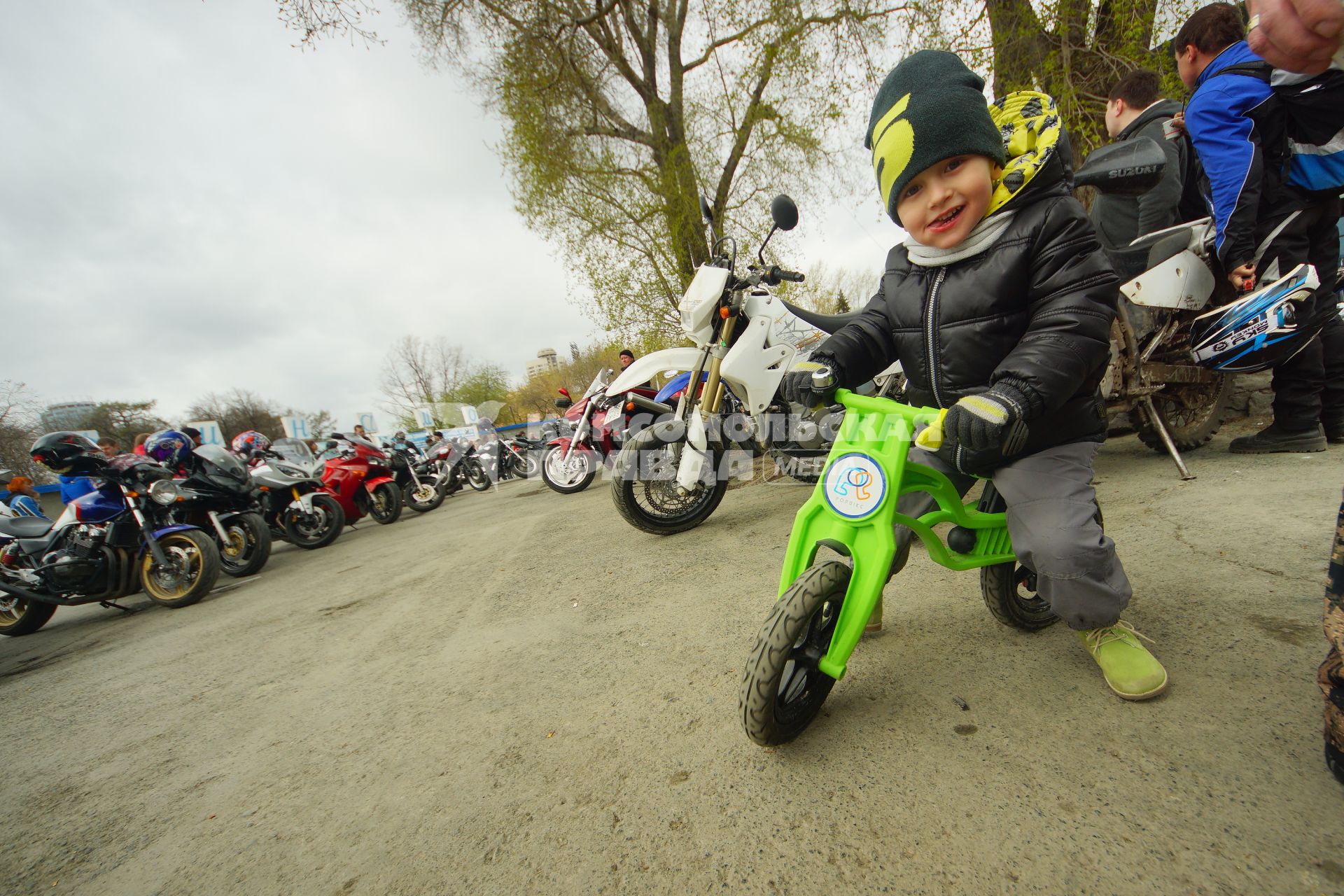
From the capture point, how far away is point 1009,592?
58.6 inches

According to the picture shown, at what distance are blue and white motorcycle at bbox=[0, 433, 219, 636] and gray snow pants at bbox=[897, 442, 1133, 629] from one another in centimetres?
566

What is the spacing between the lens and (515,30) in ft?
26.3

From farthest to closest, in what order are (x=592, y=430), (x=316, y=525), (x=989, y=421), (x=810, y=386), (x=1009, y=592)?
(x=316, y=525), (x=592, y=430), (x=1009, y=592), (x=810, y=386), (x=989, y=421)

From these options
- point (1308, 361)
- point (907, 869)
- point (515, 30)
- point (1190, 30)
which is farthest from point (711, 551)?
point (515, 30)

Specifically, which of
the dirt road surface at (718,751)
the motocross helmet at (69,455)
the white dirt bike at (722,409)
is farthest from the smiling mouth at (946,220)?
the motocross helmet at (69,455)

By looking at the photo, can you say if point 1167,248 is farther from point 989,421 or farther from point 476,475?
point 476,475

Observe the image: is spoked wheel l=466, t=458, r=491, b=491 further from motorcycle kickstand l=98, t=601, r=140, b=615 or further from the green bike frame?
the green bike frame

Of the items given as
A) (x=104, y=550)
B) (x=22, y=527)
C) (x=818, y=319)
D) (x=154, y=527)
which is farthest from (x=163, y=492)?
(x=818, y=319)

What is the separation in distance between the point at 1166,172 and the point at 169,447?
314 inches

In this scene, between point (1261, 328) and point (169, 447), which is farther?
point (169, 447)

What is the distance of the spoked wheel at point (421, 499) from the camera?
8.26 m

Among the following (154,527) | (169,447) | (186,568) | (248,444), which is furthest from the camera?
(248,444)

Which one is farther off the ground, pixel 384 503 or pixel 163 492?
pixel 163 492

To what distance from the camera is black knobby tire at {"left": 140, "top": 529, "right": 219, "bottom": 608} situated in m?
4.21
